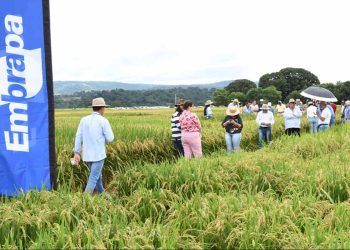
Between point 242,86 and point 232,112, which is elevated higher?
point 242,86

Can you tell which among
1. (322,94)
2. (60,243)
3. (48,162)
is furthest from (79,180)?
(322,94)

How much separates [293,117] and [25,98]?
8.62 m

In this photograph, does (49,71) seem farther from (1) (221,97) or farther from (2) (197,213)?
(1) (221,97)

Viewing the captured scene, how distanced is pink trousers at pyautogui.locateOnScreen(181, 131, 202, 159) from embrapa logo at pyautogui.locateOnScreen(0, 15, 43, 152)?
429 centimetres

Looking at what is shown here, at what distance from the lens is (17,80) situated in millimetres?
5336

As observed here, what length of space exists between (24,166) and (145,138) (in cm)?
532

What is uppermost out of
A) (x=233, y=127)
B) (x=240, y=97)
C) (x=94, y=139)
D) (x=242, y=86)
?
(x=242, y=86)

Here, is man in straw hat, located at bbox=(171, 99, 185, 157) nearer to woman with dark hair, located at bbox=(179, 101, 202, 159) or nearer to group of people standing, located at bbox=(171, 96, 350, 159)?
group of people standing, located at bbox=(171, 96, 350, 159)

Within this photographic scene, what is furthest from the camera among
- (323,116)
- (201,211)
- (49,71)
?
(323,116)

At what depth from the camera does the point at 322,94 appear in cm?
1338

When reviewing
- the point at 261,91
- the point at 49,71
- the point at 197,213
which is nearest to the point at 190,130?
the point at 49,71

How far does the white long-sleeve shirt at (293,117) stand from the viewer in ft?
39.5

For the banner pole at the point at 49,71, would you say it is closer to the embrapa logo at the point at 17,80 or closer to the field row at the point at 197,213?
the embrapa logo at the point at 17,80

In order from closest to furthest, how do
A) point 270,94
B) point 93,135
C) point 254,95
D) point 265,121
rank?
point 93,135 < point 265,121 < point 270,94 < point 254,95
